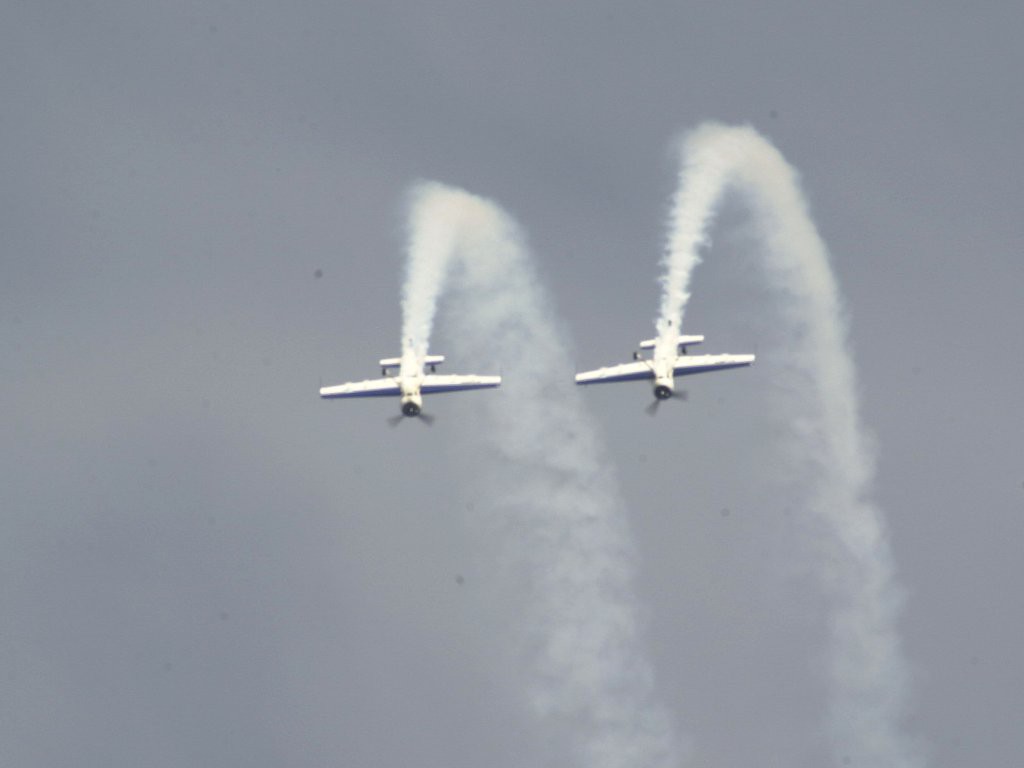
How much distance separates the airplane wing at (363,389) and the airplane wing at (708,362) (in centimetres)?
1974

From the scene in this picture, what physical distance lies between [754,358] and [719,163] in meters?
13.8

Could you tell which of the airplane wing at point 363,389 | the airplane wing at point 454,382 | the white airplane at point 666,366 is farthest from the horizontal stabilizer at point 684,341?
the airplane wing at point 363,389

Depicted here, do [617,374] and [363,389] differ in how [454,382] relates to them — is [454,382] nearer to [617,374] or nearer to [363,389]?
[363,389]

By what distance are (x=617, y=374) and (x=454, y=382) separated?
37.2 feet

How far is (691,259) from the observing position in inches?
5418

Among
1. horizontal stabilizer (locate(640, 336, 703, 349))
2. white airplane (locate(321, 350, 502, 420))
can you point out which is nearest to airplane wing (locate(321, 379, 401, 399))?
white airplane (locate(321, 350, 502, 420))

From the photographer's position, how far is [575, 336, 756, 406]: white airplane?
458 feet

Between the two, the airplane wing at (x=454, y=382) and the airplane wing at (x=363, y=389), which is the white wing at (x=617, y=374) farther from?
the airplane wing at (x=363, y=389)

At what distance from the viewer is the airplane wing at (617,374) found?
462ft

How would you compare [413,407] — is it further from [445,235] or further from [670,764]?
[670,764]

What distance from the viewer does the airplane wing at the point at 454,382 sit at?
14112 cm

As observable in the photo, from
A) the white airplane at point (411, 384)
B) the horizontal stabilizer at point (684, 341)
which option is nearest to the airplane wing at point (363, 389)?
the white airplane at point (411, 384)

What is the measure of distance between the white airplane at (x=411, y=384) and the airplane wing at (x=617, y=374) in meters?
6.10

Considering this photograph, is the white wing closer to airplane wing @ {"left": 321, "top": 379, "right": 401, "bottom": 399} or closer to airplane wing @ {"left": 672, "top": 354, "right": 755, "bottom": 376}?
airplane wing @ {"left": 672, "top": 354, "right": 755, "bottom": 376}
